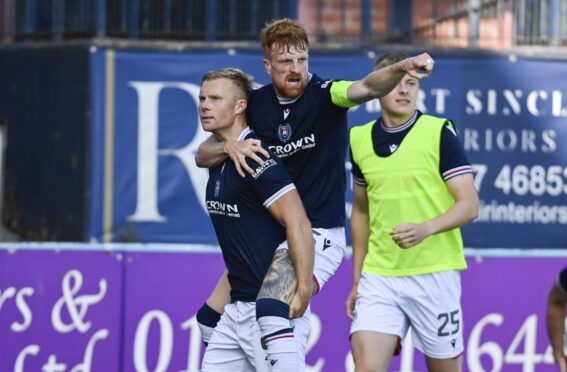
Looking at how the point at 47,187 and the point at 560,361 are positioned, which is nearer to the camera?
the point at 560,361

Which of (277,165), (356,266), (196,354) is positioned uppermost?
(277,165)

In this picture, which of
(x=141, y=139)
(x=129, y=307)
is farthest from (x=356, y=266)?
(x=141, y=139)

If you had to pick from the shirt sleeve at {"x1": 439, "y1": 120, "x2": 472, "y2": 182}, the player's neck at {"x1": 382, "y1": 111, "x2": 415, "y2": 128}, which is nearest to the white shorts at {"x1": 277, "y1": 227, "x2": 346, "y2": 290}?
the shirt sleeve at {"x1": 439, "y1": 120, "x2": 472, "y2": 182}

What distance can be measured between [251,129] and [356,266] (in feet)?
4.91

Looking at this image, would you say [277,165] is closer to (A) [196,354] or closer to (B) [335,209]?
(B) [335,209]

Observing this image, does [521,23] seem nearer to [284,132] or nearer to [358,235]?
[358,235]

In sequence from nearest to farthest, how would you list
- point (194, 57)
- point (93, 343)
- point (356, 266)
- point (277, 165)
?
point (277, 165), point (356, 266), point (93, 343), point (194, 57)

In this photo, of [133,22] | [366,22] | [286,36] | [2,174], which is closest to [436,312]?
[286,36]

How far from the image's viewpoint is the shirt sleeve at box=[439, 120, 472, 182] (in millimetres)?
7523

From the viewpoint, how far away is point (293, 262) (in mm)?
6398

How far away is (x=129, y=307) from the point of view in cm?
895

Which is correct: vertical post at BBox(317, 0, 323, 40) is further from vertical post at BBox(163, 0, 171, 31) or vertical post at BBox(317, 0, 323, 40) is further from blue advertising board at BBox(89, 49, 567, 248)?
vertical post at BBox(163, 0, 171, 31)

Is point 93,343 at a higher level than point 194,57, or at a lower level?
lower

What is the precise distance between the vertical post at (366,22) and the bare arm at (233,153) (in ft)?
18.9
